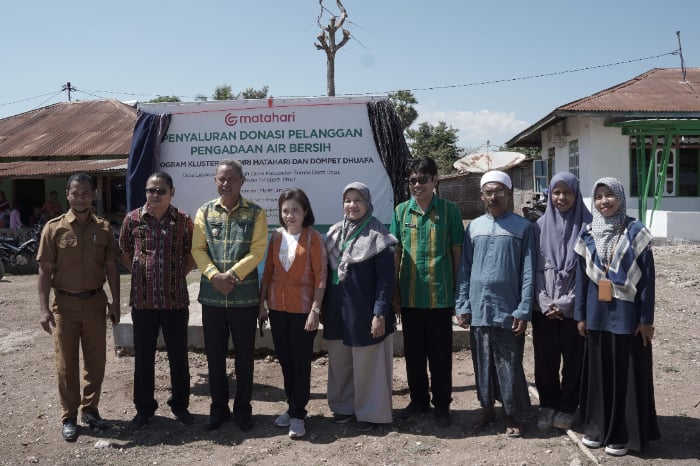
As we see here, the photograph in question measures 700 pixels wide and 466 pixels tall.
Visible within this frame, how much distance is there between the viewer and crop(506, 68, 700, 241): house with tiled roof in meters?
13.0

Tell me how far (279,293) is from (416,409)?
4.01ft

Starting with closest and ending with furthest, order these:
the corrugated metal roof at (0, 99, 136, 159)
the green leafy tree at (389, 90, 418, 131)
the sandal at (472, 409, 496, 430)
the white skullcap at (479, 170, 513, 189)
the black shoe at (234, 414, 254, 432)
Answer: the white skullcap at (479, 170, 513, 189) → the sandal at (472, 409, 496, 430) → the black shoe at (234, 414, 254, 432) → the corrugated metal roof at (0, 99, 136, 159) → the green leafy tree at (389, 90, 418, 131)

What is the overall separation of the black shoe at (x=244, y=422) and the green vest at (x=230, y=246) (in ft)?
2.48

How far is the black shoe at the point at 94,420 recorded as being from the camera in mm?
4066

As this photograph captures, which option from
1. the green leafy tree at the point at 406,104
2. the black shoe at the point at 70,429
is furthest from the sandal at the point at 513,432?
the green leafy tree at the point at 406,104

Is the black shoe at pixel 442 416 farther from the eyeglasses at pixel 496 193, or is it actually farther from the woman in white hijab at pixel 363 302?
the eyeglasses at pixel 496 193

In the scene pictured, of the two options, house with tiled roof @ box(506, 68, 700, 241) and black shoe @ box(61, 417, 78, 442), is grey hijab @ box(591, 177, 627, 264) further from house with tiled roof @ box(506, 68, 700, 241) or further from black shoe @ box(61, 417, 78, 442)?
house with tiled roof @ box(506, 68, 700, 241)

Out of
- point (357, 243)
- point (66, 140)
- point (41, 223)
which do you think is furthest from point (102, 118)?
point (357, 243)

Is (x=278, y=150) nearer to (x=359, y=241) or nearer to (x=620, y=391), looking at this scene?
(x=359, y=241)

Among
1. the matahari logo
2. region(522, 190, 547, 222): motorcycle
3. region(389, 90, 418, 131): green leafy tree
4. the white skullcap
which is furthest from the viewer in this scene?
region(389, 90, 418, 131): green leafy tree

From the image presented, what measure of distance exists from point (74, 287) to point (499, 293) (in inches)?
104

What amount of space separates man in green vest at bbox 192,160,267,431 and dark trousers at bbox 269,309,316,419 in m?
0.18

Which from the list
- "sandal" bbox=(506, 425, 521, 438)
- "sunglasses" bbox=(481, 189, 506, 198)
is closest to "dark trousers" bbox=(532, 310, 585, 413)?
"sandal" bbox=(506, 425, 521, 438)

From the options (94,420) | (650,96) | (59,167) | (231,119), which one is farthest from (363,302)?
(650,96)
